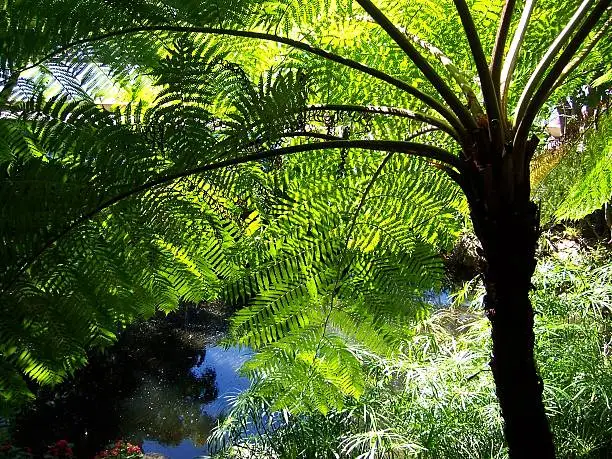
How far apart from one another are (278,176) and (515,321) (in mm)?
527

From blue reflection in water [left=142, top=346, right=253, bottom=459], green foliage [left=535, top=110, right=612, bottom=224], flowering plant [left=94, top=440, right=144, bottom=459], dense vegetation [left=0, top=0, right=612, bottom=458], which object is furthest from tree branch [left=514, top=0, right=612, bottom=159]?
flowering plant [left=94, top=440, right=144, bottom=459]

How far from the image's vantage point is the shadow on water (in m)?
2.89

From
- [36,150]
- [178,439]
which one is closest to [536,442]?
[36,150]

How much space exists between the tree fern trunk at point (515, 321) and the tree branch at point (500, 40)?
0.68 ft

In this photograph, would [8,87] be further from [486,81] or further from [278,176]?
[486,81]

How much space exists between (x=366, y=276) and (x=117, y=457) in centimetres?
197

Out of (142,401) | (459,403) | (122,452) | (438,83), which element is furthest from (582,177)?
(142,401)

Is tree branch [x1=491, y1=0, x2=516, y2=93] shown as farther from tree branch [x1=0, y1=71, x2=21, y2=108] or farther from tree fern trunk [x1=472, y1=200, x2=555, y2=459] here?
tree branch [x1=0, y1=71, x2=21, y2=108]

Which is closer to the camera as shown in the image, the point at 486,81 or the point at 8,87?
the point at 486,81

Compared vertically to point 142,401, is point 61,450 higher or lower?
lower

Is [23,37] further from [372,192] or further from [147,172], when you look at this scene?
[372,192]

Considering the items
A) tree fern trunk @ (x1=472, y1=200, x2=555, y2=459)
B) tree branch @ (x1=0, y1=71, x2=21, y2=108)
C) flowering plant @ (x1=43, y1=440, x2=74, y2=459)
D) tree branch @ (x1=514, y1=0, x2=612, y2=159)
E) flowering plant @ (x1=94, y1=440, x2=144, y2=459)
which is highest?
tree branch @ (x1=0, y1=71, x2=21, y2=108)

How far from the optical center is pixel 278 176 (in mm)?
1107

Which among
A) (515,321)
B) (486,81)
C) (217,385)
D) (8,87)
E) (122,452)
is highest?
(217,385)
